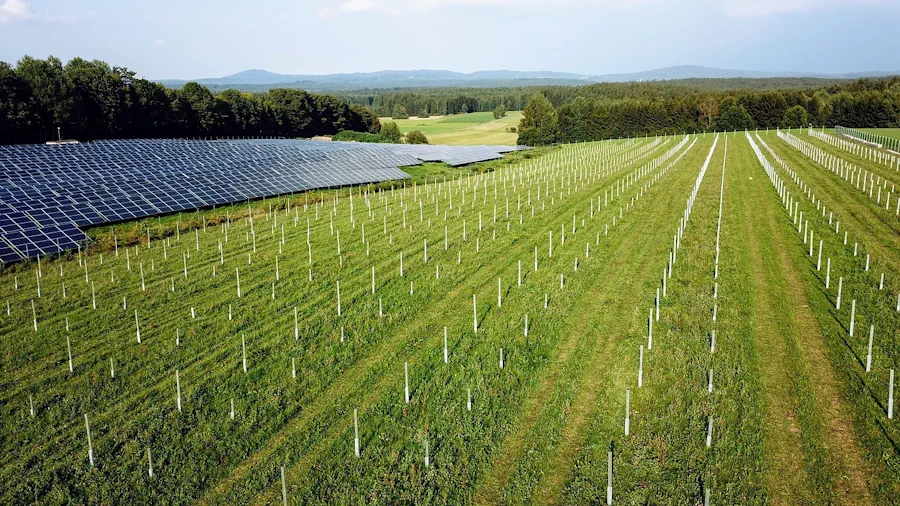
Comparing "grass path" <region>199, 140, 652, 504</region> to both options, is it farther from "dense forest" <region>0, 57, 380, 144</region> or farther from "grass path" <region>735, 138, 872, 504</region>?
"dense forest" <region>0, 57, 380, 144</region>

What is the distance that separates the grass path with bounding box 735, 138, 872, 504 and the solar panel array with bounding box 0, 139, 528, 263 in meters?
26.3

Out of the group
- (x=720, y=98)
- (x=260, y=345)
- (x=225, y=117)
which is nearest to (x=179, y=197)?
(x=260, y=345)

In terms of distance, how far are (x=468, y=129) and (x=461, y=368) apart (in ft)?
465

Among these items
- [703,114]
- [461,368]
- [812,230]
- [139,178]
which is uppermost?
[703,114]

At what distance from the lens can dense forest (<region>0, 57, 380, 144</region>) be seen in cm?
6794

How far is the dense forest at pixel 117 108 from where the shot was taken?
67938 millimetres

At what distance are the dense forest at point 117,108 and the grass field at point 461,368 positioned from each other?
51180mm

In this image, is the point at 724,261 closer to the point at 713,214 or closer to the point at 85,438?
the point at 713,214

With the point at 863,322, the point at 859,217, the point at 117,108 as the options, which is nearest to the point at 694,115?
the point at 117,108

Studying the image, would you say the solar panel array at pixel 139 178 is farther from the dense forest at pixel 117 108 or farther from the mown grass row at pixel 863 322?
the mown grass row at pixel 863 322

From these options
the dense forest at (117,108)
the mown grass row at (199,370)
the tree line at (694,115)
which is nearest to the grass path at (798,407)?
the mown grass row at (199,370)

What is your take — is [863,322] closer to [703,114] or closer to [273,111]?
[273,111]

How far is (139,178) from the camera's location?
4284 centimetres

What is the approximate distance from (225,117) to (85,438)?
90878 mm
